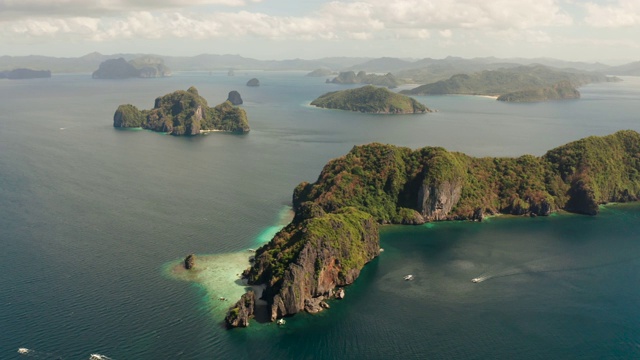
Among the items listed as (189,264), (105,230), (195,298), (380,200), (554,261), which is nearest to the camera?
(195,298)

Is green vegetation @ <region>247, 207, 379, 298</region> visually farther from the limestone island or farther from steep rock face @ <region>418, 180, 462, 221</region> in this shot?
steep rock face @ <region>418, 180, 462, 221</region>

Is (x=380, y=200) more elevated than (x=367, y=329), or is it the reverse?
(x=380, y=200)

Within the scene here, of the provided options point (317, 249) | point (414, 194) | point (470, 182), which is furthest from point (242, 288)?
point (470, 182)

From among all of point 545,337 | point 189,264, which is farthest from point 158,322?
point 545,337

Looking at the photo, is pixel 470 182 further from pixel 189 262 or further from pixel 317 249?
pixel 189 262

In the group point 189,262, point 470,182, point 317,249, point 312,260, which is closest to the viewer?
point 312,260

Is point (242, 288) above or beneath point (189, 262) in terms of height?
beneath

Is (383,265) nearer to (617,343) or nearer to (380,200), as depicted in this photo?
(380,200)

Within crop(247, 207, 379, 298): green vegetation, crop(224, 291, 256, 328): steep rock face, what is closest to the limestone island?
crop(247, 207, 379, 298): green vegetation
